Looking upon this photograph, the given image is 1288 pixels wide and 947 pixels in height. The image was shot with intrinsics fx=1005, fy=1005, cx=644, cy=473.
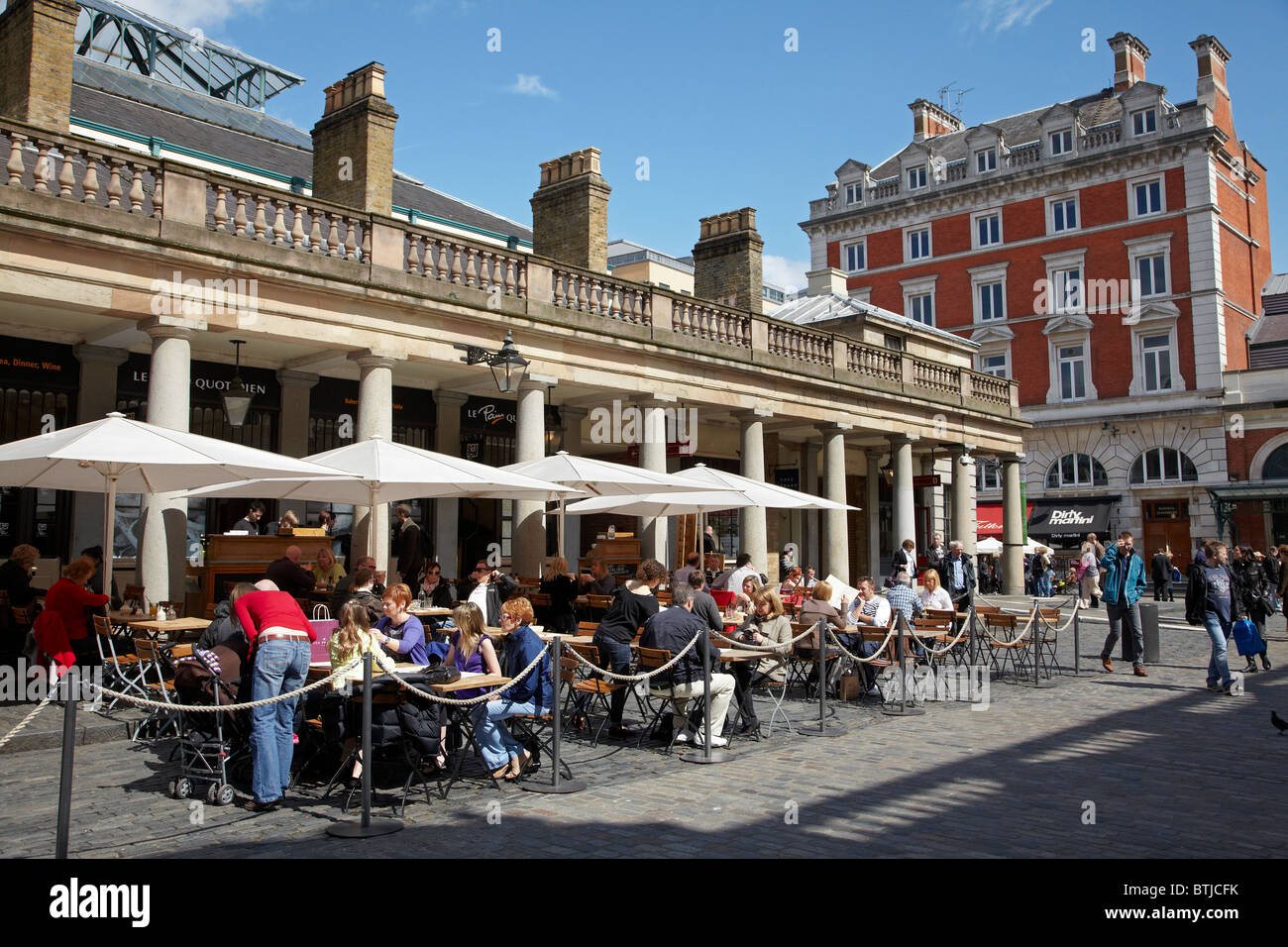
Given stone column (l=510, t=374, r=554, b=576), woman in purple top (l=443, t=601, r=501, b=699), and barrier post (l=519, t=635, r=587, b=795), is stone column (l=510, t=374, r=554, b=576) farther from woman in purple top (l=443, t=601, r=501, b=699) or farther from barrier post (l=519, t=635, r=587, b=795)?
barrier post (l=519, t=635, r=587, b=795)

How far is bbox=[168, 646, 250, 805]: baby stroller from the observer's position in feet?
23.2

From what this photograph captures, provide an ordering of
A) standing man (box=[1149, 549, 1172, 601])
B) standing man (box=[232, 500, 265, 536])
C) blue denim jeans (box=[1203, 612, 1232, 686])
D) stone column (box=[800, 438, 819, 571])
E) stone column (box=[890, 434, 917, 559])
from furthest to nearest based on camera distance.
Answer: stone column (box=[800, 438, 819, 571]) → standing man (box=[1149, 549, 1172, 601]) → stone column (box=[890, 434, 917, 559]) → standing man (box=[232, 500, 265, 536]) → blue denim jeans (box=[1203, 612, 1232, 686])

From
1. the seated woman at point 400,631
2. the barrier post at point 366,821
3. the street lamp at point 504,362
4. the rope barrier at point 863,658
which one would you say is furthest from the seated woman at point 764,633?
the street lamp at point 504,362

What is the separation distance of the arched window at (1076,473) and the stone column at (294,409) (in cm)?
3716

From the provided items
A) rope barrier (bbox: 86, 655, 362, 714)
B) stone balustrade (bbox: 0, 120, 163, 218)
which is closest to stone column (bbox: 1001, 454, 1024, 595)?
stone balustrade (bbox: 0, 120, 163, 218)

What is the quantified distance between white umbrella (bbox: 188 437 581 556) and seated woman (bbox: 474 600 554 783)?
300 cm

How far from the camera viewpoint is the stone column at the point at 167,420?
41.4 ft

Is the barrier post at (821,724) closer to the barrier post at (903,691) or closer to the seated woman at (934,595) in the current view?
the barrier post at (903,691)

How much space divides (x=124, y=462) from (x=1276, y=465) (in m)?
42.7

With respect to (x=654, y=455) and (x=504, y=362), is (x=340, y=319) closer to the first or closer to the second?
(x=504, y=362)

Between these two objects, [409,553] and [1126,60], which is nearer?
[409,553]

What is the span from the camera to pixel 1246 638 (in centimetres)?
1310

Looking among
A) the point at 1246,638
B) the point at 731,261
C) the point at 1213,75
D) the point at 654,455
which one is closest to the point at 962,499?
the point at 731,261

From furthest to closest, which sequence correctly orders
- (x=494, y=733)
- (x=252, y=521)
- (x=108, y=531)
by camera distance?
(x=252, y=521)
(x=108, y=531)
(x=494, y=733)
